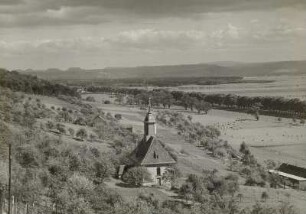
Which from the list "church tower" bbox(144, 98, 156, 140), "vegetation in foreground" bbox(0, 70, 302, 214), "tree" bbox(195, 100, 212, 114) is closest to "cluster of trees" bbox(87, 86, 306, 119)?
"tree" bbox(195, 100, 212, 114)

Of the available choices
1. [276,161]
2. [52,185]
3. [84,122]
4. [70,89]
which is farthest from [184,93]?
[52,185]

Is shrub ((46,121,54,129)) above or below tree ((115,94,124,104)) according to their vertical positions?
below

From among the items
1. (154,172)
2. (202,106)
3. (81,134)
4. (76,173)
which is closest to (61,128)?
(81,134)

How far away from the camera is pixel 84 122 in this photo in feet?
145

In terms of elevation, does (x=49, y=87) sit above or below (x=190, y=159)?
above

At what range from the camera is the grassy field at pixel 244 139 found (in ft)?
94.5

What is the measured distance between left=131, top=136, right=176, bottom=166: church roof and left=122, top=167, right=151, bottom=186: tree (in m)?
1.38

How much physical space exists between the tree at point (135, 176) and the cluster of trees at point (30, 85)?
74.7 feet

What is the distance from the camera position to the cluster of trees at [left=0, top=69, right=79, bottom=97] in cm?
5010

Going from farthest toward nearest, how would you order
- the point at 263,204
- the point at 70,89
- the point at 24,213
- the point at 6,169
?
the point at 70,89, the point at 263,204, the point at 6,169, the point at 24,213

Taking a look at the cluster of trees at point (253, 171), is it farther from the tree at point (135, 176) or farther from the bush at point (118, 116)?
the bush at point (118, 116)

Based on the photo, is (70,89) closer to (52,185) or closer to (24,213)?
(52,185)

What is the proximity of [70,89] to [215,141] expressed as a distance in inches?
923

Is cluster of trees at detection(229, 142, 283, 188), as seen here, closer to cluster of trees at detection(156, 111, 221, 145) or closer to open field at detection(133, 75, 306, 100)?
cluster of trees at detection(156, 111, 221, 145)
